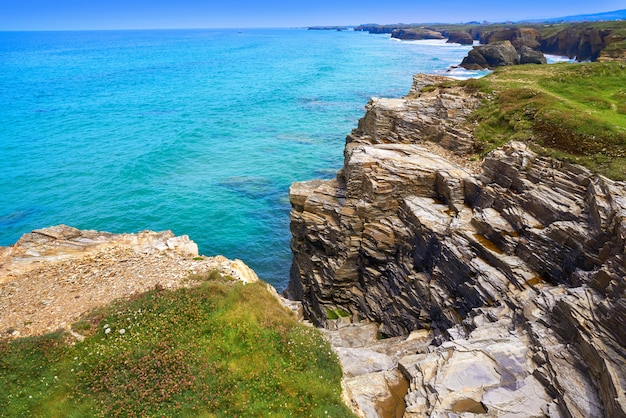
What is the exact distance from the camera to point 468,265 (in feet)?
67.0

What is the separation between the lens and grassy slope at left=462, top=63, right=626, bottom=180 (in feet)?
73.1

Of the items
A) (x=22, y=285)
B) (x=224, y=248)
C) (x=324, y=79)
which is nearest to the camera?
(x=22, y=285)

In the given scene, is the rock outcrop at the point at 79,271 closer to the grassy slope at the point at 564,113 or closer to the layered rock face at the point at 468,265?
the layered rock face at the point at 468,265

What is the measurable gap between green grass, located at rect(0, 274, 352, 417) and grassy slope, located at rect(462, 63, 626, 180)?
1829 centimetres

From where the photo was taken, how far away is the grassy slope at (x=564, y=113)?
22281mm

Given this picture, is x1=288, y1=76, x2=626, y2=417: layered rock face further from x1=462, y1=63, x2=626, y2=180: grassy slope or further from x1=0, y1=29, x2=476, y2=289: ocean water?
x1=0, y1=29, x2=476, y2=289: ocean water

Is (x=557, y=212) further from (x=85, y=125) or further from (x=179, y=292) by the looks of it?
(x=85, y=125)

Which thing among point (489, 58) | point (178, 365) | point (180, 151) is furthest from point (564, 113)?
point (489, 58)

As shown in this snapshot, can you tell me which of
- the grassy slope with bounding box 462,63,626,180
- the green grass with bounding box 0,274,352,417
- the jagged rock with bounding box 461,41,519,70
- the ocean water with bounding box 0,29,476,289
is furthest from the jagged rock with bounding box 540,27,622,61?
Answer: the green grass with bounding box 0,274,352,417

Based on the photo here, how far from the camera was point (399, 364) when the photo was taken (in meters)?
16.6

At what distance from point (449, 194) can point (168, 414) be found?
19977 mm

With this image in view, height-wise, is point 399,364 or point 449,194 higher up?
point 449,194

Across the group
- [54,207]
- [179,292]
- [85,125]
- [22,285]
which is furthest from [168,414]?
[85,125]

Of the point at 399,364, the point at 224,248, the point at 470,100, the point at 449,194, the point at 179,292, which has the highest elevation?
the point at 470,100
